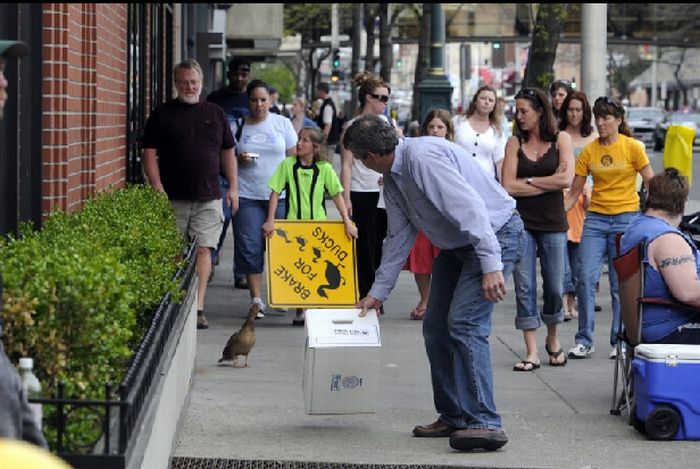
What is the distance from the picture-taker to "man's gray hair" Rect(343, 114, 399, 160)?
6812mm

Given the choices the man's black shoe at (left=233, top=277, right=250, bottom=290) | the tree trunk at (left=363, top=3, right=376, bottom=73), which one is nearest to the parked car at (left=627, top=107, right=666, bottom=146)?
the tree trunk at (left=363, top=3, right=376, bottom=73)

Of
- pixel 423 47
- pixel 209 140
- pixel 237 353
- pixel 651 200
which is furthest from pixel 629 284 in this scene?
pixel 423 47

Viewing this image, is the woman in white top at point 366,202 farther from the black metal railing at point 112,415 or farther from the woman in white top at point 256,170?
the black metal railing at point 112,415

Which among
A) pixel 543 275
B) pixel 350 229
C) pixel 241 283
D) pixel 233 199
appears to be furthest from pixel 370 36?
pixel 543 275

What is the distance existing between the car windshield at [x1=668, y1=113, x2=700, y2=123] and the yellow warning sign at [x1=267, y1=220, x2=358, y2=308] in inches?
1796

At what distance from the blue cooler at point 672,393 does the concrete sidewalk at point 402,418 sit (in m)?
0.08

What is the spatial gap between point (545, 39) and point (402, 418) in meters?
22.6

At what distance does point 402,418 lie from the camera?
26.1 feet

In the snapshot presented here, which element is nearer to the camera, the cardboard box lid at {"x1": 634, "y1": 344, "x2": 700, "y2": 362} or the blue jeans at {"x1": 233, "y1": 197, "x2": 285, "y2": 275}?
the cardboard box lid at {"x1": 634, "y1": 344, "x2": 700, "y2": 362}

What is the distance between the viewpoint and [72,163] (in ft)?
27.9

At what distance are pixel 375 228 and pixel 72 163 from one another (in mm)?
4187

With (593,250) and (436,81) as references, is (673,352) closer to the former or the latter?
(593,250)

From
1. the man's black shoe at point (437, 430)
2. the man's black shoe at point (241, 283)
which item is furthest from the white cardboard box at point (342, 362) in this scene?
the man's black shoe at point (241, 283)

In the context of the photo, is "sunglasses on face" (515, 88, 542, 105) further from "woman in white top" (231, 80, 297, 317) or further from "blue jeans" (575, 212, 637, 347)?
"woman in white top" (231, 80, 297, 317)
